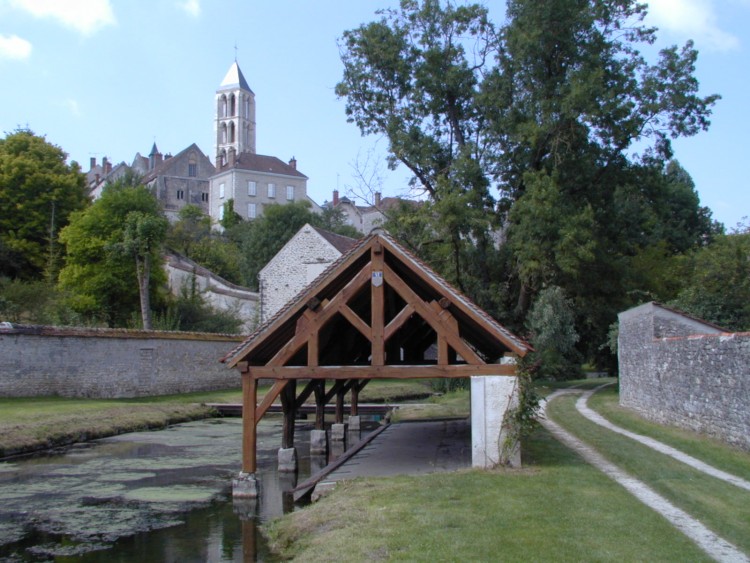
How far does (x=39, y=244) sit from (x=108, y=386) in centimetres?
1946

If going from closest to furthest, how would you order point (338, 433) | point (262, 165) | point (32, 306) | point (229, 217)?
point (338, 433), point (32, 306), point (229, 217), point (262, 165)

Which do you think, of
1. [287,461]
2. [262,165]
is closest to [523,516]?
[287,461]

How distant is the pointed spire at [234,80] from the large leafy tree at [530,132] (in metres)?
78.3

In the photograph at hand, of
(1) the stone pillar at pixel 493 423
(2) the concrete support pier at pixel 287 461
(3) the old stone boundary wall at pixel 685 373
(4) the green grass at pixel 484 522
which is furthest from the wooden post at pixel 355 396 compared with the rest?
(4) the green grass at pixel 484 522

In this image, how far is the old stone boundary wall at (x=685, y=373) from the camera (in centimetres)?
1212

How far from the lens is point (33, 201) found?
4022cm

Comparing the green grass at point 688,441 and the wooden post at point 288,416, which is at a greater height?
the wooden post at point 288,416

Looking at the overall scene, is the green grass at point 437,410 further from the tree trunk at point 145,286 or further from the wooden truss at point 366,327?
the tree trunk at point 145,286

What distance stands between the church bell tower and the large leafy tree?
247 feet

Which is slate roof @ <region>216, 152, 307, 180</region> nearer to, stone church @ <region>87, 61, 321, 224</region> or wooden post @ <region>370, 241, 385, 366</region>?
stone church @ <region>87, 61, 321, 224</region>

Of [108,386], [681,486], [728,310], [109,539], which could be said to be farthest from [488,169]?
[109,539]

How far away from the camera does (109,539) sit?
30.0 ft

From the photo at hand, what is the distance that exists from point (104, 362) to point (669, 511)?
19391 millimetres

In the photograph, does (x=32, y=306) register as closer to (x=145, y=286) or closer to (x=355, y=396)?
(x=145, y=286)
